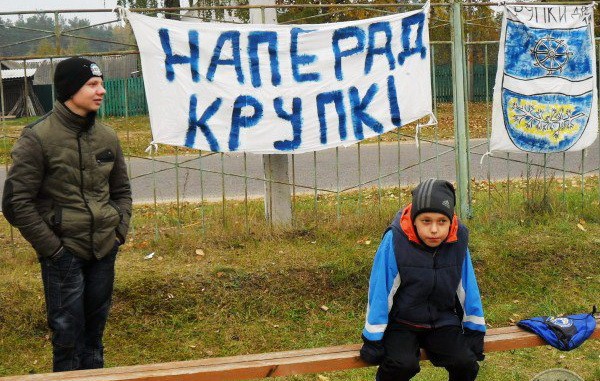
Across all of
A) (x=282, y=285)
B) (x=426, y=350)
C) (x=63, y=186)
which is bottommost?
(x=282, y=285)

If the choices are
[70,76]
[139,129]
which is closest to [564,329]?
[70,76]

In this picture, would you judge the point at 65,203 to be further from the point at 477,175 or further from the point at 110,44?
the point at 477,175

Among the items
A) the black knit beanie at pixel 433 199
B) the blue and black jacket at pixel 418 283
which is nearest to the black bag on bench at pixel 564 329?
the blue and black jacket at pixel 418 283

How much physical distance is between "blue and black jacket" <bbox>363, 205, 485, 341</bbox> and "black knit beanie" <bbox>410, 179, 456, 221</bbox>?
0.12 m

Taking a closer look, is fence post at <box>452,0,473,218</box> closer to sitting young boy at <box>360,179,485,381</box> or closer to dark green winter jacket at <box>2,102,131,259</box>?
sitting young boy at <box>360,179,485,381</box>

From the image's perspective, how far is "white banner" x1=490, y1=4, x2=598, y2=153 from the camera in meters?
6.57

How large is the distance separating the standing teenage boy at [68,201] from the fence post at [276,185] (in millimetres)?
2503

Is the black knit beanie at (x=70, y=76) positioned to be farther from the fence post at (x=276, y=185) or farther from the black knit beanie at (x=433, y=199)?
the fence post at (x=276, y=185)

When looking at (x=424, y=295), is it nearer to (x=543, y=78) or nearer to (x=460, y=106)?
(x=460, y=106)

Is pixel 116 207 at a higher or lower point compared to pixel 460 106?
lower

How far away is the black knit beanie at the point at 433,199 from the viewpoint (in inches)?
134

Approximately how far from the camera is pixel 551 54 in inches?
260

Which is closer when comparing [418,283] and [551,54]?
[418,283]

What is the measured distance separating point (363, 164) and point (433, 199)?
33.4 feet
